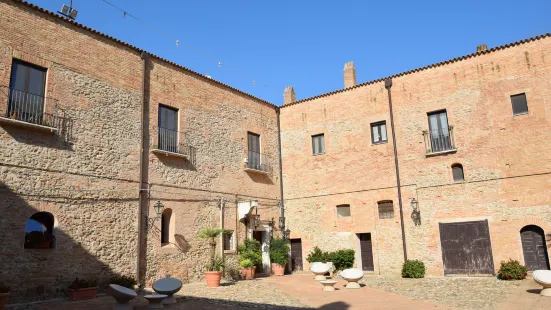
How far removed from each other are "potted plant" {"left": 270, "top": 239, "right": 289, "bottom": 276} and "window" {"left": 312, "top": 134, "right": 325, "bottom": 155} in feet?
15.4

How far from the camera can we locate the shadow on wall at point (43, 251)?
10781 mm

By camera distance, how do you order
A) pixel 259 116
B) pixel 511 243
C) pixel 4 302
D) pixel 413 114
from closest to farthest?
pixel 4 302 < pixel 511 243 < pixel 413 114 < pixel 259 116

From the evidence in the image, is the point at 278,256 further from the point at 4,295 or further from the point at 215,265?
the point at 4,295

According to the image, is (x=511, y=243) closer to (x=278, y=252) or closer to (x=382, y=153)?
(x=382, y=153)

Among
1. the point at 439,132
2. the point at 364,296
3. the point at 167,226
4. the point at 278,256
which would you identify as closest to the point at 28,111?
the point at 167,226

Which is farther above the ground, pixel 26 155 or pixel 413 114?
pixel 413 114

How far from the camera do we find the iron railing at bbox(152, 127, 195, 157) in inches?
597

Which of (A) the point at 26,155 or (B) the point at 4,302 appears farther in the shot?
(A) the point at 26,155

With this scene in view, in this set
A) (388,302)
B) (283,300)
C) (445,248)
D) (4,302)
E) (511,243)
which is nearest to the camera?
(4,302)

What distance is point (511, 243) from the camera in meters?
14.9

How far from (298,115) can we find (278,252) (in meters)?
6.89

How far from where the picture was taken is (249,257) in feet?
56.9

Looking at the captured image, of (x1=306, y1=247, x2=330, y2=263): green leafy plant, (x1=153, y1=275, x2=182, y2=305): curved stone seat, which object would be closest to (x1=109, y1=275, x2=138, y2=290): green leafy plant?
(x1=153, y1=275, x2=182, y2=305): curved stone seat

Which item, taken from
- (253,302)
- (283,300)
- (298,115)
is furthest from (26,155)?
(298,115)
